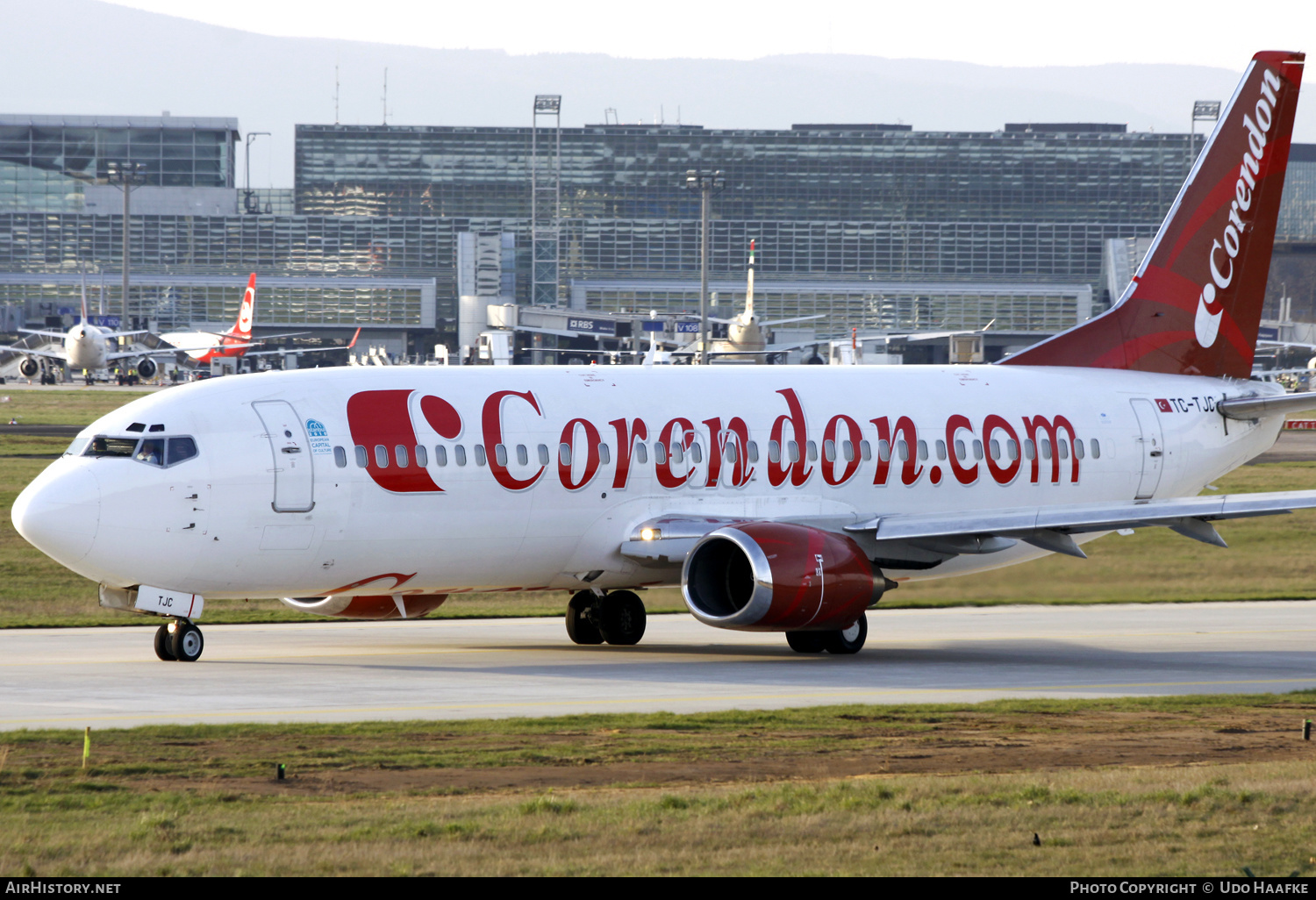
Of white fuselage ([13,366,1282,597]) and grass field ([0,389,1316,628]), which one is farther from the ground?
white fuselage ([13,366,1282,597])

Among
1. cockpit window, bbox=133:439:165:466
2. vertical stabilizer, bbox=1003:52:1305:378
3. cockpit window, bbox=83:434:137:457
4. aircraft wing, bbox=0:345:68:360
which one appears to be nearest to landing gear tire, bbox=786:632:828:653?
vertical stabilizer, bbox=1003:52:1305:378

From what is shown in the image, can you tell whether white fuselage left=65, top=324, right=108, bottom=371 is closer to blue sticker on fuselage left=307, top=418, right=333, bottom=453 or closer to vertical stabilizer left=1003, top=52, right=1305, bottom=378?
vertical stabilizer left=1003, top=52, right=1305, bottom=378

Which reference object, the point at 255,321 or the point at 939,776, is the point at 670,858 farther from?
the point at 255,321

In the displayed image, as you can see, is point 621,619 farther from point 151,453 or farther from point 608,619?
point 151,453

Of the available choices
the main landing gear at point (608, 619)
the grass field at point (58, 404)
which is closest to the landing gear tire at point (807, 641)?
the main landing gear at point (608, 619)

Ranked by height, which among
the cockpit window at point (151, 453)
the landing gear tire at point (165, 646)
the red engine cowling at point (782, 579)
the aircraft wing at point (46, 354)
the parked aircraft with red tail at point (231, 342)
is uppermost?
the parked aircraft with red tail at point (231, 342)

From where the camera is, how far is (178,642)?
2391 cm

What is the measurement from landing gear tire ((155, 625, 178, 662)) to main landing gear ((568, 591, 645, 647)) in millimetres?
6661

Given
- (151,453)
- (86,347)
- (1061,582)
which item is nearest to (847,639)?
(1061,582)

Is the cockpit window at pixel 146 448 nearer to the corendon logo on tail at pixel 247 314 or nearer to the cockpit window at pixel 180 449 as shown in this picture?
the cockpit window at pixel 180 449

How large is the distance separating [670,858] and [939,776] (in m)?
4.61

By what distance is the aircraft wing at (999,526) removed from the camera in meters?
25.2

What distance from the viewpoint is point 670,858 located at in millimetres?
11938

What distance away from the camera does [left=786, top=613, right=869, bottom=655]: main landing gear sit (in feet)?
86.5
